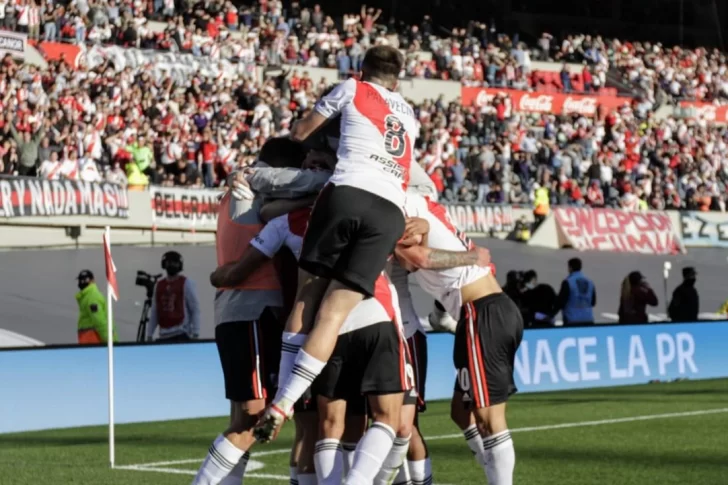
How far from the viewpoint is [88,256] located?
87.2ft

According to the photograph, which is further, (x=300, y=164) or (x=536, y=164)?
(x=536, y=164)

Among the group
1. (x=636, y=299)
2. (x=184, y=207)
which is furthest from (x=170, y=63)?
(x=636, y=299)

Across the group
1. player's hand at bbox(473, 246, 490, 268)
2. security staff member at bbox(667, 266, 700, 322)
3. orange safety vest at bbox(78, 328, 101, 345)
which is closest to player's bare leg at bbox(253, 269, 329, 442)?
player's hand at bbox(473, 246, 490, 268)

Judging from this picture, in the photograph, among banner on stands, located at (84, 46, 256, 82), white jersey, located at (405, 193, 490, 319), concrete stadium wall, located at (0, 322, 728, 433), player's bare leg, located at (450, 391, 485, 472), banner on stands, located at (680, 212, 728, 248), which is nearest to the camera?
white jersey, located at (405, 193, 490, 319)

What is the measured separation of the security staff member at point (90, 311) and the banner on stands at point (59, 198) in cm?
873

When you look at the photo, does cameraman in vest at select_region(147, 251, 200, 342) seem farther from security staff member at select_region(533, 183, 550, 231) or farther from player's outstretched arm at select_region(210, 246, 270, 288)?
security staff member at select_region(533, 183, 550, 231)

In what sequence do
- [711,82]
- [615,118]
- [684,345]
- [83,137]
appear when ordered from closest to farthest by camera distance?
1. [684,345]
2. [83,137]
3. [615,118]
4. [711,82]

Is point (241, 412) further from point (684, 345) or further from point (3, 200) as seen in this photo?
point (3, 200)

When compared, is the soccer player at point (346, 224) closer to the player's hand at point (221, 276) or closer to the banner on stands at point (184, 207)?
the player's hand at point (221, 276)

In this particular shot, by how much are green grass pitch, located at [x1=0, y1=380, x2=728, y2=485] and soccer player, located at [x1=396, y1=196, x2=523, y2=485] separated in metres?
2.58

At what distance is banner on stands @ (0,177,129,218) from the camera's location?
25750 millimetres

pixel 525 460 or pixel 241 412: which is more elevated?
pixel 241 412

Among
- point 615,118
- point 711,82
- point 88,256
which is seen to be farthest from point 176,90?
point 711,82

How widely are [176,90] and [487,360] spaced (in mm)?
25134
